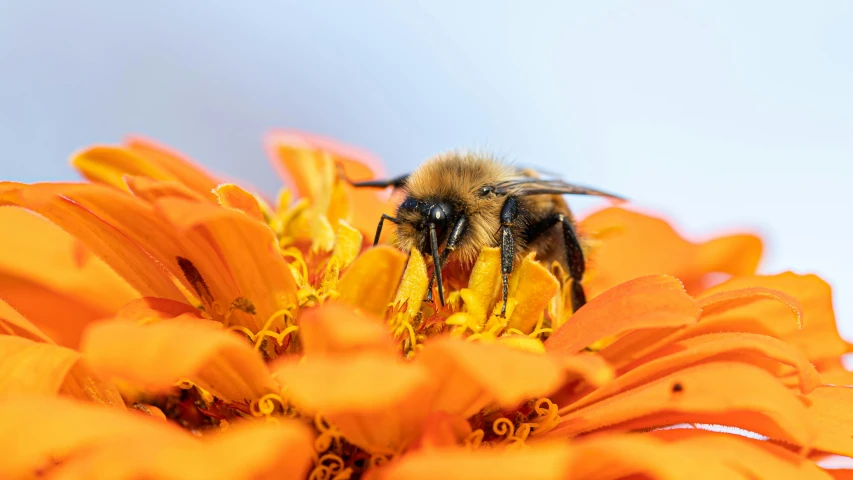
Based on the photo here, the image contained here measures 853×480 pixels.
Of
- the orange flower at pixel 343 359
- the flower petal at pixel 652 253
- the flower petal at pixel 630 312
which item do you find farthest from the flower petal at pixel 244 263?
the flower petal at pixel 652 253

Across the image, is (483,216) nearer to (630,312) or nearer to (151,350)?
(630,312)

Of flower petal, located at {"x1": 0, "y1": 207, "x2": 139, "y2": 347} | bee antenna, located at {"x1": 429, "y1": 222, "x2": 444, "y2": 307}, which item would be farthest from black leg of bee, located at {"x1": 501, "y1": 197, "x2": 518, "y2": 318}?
flower petal, located at {"x1": 0, "y1": 207, "x2": 139, "y2": 347}

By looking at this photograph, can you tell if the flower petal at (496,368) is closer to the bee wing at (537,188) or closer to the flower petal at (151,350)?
the flower petal at (151,350)

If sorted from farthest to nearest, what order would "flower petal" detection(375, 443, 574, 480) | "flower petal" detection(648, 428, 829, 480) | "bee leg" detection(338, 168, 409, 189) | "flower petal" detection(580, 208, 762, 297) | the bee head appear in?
"flower petal" detection(580, 208, 762, 297) < "bee leg" detection(338, 168, 409, 189) < the bee head < "flower petal" detection(648, 428, 829, 480) < "flower petal" detection(375, 443, 574, 480)

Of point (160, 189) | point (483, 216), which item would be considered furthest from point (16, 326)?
point (483, 216)

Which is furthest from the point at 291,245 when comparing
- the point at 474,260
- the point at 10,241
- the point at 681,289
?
the point at 681,289

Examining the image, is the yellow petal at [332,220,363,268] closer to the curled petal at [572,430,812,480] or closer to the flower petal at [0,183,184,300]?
the flower petal at [0,183,184,300]

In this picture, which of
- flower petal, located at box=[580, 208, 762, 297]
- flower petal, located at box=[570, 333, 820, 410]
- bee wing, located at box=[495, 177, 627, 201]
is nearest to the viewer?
flower petal, located at box=[570, 333, 820, 410]
